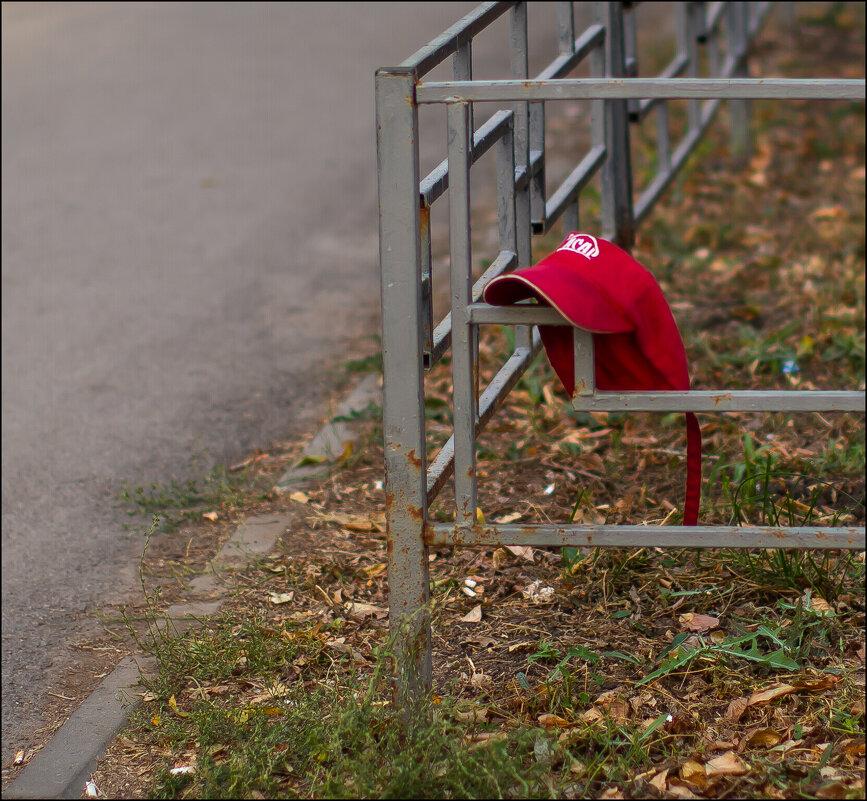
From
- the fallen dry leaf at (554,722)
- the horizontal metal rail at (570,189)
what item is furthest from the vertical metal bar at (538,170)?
the fallen dry leaf at (554,722)

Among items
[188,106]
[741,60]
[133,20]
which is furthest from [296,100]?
[741,60]

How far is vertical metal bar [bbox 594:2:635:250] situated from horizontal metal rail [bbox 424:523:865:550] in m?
2.68

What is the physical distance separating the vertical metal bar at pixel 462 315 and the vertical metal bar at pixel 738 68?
5124mm

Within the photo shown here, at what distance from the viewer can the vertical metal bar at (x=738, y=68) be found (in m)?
7.06

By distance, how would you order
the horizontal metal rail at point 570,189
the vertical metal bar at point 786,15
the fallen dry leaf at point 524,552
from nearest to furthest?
the fallen dry leaf at point 524,552 < the horizontal metal rail at point 570,189 < the vertical metal bar at point 786,15

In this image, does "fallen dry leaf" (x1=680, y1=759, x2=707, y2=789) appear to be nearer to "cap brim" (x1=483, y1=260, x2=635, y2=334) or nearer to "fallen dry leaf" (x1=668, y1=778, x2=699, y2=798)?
"fallen dry leaf" (x1=668, y1=778, x2=699, y2=798)

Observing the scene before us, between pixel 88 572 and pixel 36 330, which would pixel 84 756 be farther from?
pixel 36 330

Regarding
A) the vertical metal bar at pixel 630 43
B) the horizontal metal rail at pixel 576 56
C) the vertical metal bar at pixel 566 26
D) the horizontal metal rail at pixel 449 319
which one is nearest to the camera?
the horizontal metal rail at pixel 449 319

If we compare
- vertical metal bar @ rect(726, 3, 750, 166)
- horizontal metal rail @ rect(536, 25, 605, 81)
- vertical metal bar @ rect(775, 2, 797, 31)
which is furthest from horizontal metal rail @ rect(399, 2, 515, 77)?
vertical metal bar @ rect(775, 2, 797, 31)

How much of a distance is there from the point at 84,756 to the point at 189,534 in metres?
1.20

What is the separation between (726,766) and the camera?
2.55 metres

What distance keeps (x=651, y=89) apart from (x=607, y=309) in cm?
43

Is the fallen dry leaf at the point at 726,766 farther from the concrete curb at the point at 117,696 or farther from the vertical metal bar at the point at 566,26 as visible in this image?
the vertical metal bar at the point at 566,26

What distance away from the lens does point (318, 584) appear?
3.42m
